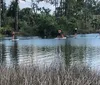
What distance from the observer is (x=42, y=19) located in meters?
68.4

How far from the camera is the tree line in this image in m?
66.2

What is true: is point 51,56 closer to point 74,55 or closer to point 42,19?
point 74,55

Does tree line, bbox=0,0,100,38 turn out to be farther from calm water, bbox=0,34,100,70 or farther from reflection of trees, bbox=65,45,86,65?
reflection of trees, bbox=65,45,86,65

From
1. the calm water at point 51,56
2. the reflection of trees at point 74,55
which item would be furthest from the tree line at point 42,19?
the reflection of trees at point 74,55

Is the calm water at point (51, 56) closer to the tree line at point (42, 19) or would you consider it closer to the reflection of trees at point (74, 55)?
the reflection of trees at point (74, 55)

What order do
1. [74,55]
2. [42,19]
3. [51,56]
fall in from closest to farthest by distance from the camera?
[51,56] → [74,55] → [42,19]

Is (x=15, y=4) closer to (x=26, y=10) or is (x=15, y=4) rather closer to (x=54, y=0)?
(x=26, y=10)

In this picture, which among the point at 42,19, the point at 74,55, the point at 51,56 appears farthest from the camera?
the point at 42,19

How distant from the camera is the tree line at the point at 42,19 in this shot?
66188 millimetres

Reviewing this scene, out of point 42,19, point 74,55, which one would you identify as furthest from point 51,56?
point 42,19

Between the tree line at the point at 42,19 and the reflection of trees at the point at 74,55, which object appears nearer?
the reflection of trees at the point at 74,55

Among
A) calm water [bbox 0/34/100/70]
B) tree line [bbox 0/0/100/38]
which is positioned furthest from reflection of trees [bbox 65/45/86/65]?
tree line [bbox 0/0/100/38]

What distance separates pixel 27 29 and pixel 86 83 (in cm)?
5666

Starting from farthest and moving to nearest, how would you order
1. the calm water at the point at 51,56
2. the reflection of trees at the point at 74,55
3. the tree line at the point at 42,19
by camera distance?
the tree line at the point at 42,19, the reflection of trees at the point at 74,55, the calm water at the point at 51,56
